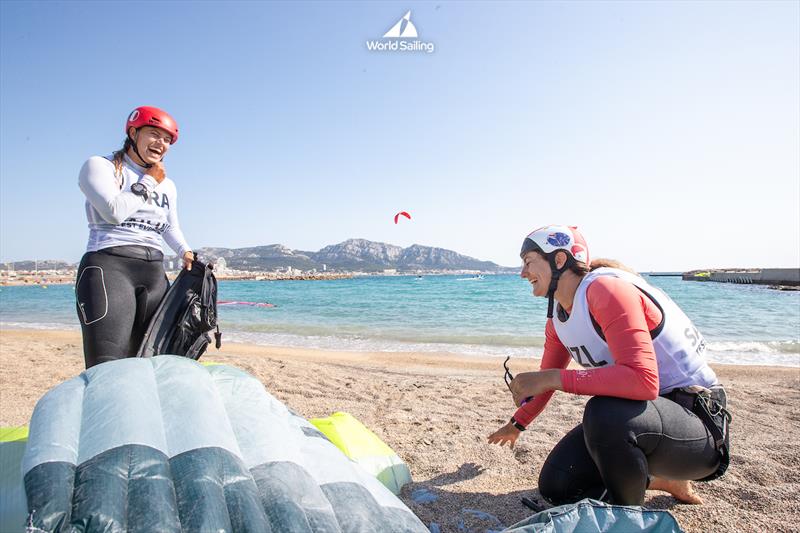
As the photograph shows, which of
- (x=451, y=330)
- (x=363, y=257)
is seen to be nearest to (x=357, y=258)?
(x=363, y=257)

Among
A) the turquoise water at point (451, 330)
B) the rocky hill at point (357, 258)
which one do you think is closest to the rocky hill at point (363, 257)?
the rocky hill at point (357, 258)

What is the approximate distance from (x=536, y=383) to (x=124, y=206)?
8.56 feet

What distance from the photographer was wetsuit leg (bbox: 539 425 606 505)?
2.46 m

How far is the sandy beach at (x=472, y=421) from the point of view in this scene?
8.33 ft

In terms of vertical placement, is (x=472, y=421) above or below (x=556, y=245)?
below

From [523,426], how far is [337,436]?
117cm

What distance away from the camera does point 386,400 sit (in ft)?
16.3

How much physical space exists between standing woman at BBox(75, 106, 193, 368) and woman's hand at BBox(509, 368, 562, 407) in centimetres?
239

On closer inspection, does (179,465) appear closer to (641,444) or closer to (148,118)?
(641,444)

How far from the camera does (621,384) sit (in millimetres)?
2027

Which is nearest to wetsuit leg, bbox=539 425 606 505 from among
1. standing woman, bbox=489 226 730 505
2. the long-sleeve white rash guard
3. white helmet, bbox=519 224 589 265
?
standing woman, bbox=489 226 730 505

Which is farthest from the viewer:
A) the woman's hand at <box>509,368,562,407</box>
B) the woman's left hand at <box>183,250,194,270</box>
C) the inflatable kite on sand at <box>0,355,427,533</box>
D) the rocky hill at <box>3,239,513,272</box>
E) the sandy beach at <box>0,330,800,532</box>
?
the rocky hill at <box>3,239,513,272</box>

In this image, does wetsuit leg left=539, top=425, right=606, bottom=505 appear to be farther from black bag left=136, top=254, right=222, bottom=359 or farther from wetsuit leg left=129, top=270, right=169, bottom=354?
wetsuit leg left=129, top=270, right=169, bottom=354

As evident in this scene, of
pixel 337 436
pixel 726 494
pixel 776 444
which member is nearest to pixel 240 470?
pixel 337 436
